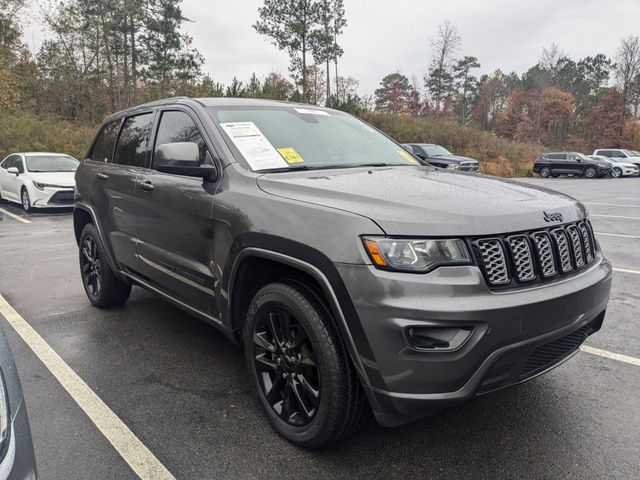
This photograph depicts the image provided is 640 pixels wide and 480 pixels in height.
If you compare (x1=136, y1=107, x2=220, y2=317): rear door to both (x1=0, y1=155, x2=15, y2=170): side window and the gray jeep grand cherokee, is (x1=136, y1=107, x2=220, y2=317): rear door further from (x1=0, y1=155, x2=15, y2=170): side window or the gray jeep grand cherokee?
(x1=0, y1=155, x2=15, y2=170): side window

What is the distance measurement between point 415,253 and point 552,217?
0.81 metres

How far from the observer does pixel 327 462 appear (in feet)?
7.68

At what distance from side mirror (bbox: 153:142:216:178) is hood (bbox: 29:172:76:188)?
1032 cm

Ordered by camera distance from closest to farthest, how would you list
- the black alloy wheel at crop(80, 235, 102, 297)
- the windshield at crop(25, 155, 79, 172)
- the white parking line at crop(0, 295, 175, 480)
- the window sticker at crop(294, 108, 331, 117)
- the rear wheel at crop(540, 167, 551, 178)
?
the white parking line at crop(0, 295, 175, 480), the window sticker at crop(294, 108, 331, 117), the black alloy wheel at crop(80, 235, 102, 297), the windshield at crop(25, 155, 79, 172), the rear wheel at crop(540, 167, 551, 178)

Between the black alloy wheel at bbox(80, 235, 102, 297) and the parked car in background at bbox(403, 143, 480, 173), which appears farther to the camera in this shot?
the parked car in background at bbox(403, 143, 480, 173)

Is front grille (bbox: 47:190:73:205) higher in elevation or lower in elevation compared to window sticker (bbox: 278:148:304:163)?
lower

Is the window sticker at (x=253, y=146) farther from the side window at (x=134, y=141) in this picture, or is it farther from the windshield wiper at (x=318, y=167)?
the side window at (x=134, y=141)

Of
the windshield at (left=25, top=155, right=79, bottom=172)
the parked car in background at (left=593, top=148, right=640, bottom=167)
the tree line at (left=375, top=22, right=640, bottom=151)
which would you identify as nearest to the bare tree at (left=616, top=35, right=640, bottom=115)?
the tree line at (left=375, top=22, right=640, bottom=151)

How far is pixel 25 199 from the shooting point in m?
11.9

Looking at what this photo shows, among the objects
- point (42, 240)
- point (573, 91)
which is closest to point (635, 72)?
point (573, 91)

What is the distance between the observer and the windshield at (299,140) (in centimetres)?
297

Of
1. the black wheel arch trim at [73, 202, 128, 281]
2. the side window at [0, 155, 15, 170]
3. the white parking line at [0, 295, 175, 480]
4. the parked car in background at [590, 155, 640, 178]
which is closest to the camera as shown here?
the white parking line at [0, 295, 175, 480]

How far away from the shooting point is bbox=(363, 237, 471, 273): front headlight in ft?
6.56

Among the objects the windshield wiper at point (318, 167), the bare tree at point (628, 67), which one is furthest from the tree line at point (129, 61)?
the windshield wiper at point (318, 167)
